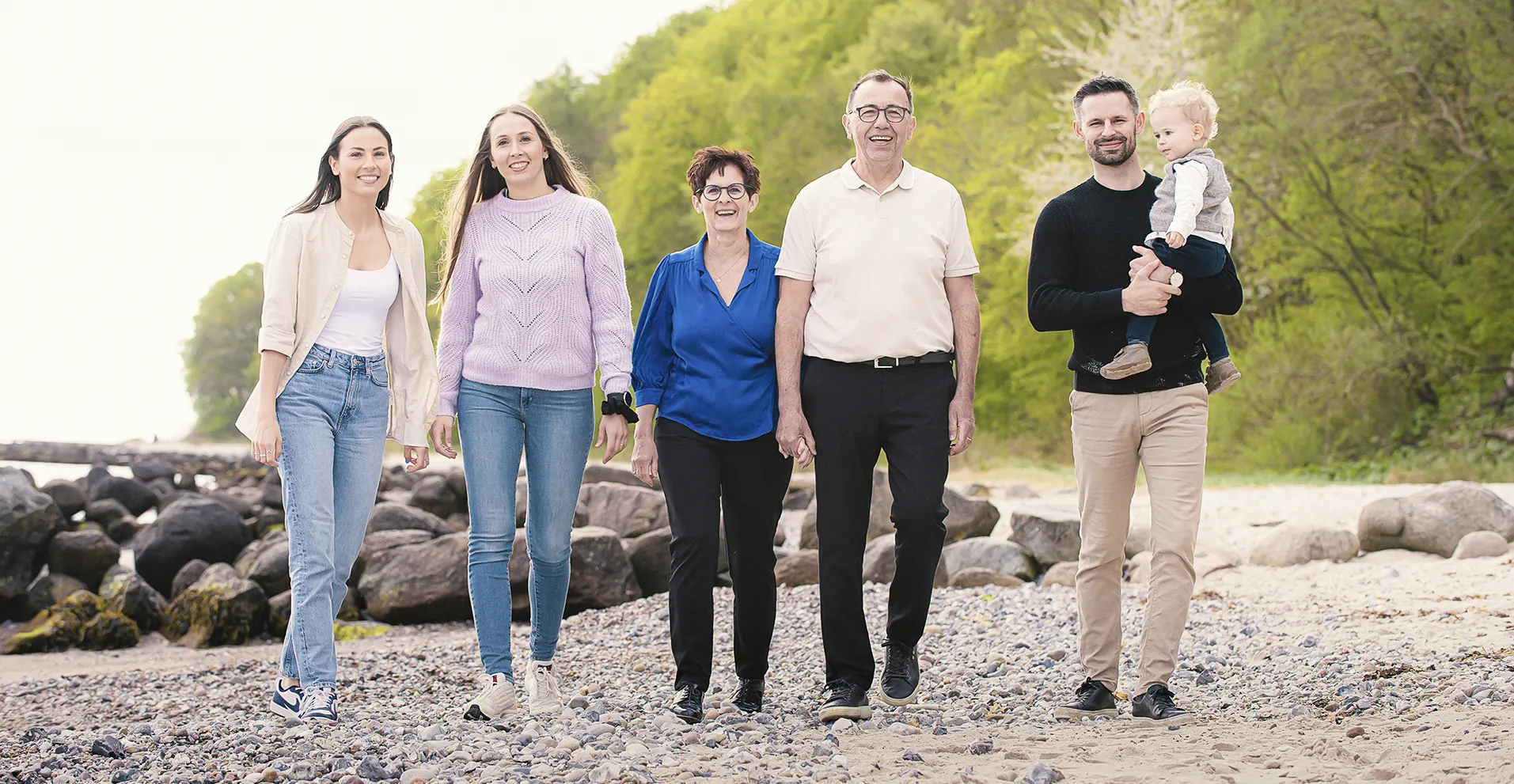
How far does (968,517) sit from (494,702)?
24.6 feet

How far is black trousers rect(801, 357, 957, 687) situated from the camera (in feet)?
15.3

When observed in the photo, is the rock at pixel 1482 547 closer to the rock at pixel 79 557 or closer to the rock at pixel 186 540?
the rock at pixel 186 540

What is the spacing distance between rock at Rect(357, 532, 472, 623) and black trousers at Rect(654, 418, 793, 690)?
17.5 feet

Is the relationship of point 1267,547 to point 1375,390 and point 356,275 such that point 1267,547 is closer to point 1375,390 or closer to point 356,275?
point 356,275

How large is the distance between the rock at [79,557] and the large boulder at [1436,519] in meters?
11.2

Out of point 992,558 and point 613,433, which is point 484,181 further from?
point 992,558

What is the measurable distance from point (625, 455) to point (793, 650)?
2115 centimetres

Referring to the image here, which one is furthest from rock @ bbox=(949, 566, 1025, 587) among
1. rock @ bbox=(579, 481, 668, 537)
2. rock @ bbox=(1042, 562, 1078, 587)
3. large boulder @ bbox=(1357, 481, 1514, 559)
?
rock @ bbox=(579, 481, 668, 537)

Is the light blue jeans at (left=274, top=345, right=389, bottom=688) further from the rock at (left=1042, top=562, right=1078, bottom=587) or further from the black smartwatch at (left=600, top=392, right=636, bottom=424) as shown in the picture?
the rock at (left=1042, top=562, right=1078, bottom=587)

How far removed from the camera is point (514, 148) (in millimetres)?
5027

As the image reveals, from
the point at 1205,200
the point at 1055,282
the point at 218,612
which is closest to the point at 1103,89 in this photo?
the point at 1205,200

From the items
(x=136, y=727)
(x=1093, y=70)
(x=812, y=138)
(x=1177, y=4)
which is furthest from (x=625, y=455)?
(x=136, y=727)

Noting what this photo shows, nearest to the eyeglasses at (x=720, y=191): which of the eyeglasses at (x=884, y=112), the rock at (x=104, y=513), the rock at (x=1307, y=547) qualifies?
the eyeglasses at (x=884, y=112)

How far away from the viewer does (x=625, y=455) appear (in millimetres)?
28047
